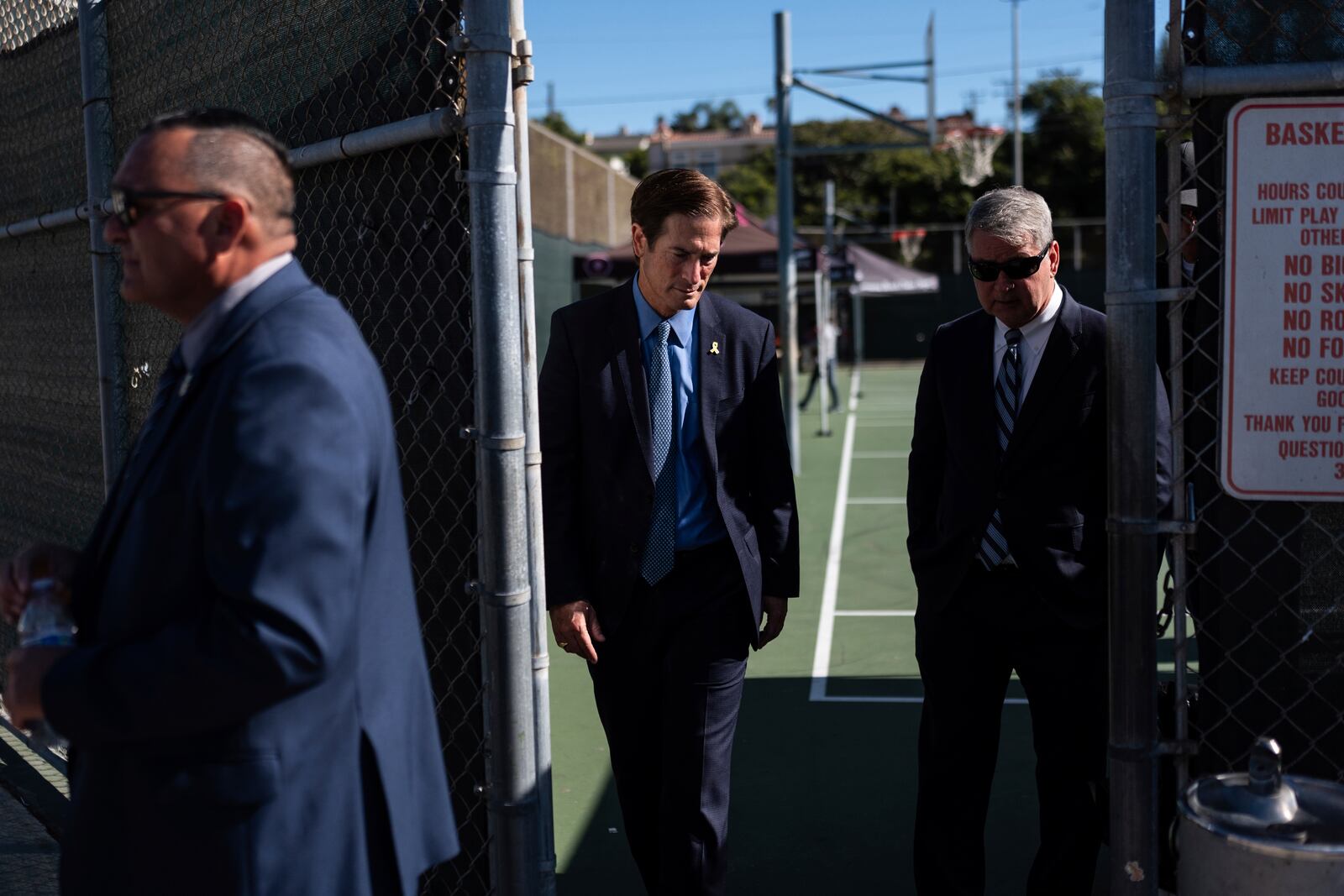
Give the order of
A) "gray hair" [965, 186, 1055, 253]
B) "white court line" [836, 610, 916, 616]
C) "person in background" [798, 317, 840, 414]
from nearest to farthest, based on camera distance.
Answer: "gray hair" [965, 186, 1055, 253] < "white court line" [836, 610, 916, 616] < "person in background" [798, 317, 840, 414]

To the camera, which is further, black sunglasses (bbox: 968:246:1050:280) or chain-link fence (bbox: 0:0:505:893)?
black sunglasses (bbox: 968:246:1050:280)

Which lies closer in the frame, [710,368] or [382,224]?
[382,224]

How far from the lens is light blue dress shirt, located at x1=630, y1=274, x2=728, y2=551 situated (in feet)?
11.5

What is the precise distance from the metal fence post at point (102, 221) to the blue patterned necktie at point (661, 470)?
1919 mm

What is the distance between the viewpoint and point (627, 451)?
3.50 meters

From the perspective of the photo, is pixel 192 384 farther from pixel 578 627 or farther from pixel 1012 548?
pixel 1012 548

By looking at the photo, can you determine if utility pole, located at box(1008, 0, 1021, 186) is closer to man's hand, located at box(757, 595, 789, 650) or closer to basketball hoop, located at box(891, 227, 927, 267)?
basketball hoop, located at box(891, 227, 927, 267)

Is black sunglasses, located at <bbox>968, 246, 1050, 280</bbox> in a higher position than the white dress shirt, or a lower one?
higher

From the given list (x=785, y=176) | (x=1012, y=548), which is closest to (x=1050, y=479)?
Result: (x=1012, y=548)

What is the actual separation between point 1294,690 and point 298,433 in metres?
2.00

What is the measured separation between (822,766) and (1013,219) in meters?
2.79

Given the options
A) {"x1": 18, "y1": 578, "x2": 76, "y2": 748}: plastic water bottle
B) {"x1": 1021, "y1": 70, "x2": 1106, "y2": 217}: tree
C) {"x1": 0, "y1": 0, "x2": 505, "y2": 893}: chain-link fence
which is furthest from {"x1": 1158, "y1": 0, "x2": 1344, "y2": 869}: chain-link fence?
{"x1": 1021, "y1": 70, "x2": 1106, "y2": 217}: tree

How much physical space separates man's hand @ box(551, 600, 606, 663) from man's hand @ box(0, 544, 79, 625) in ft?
4.93

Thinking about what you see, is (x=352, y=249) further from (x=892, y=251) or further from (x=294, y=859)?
(x=892, y=251)
